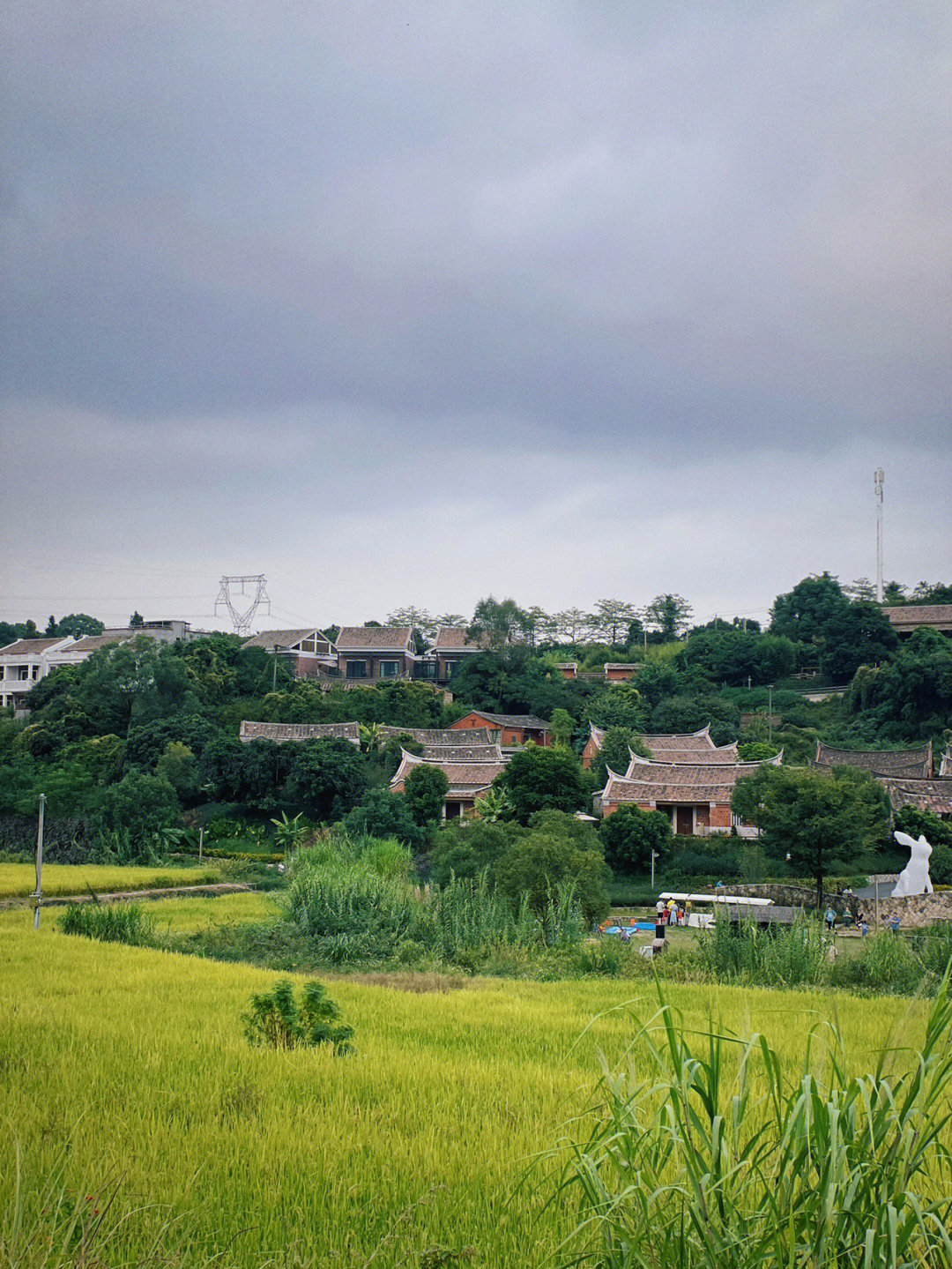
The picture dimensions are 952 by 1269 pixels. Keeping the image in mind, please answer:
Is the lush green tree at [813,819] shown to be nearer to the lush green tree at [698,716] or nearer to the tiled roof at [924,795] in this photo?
the tiled roof at [924,795]

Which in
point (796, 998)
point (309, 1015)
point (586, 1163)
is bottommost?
point (796, 998)

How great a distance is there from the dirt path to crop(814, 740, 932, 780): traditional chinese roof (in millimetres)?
18712

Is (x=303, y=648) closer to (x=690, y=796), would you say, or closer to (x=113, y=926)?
(x=690, y=796)

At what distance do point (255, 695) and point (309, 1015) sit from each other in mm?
33444

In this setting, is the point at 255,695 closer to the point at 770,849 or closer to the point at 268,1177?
the point at 770,849

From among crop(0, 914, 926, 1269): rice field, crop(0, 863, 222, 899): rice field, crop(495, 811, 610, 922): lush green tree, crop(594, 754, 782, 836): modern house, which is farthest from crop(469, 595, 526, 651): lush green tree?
crop(0, 914, 926, 1269): rice field

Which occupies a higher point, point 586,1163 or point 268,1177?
point 586,1163

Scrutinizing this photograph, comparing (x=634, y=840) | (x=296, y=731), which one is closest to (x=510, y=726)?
(x=296, y=731)

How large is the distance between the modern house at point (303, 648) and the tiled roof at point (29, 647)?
8812mm

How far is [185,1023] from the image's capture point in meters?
6.28

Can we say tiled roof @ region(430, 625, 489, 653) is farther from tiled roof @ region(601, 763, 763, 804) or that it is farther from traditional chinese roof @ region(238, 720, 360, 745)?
tiled roof @ region(601, 763, 763, 804)

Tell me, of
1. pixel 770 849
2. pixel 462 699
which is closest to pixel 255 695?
pixel 462 699

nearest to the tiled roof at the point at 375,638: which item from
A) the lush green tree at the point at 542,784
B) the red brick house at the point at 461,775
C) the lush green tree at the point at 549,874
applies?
the red brick house at the point at 461,775

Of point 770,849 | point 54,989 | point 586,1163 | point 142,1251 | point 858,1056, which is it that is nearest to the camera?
point 586,1163
